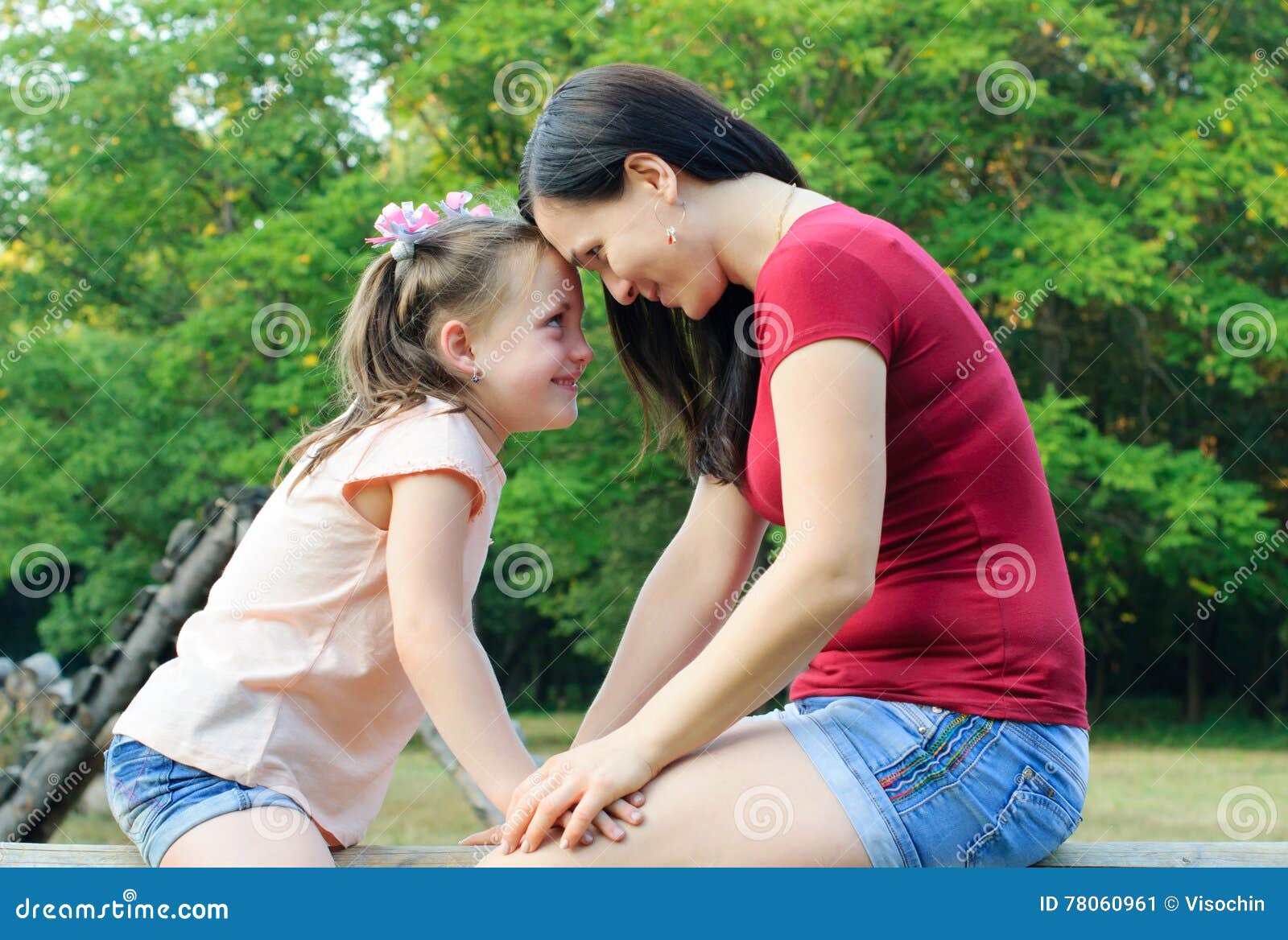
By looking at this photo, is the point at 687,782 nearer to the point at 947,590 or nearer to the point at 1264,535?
the point at 947,590

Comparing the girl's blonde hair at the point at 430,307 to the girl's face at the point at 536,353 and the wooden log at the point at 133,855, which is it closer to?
the girl's face at the point at 536,353

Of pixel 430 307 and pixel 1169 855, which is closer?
pixel 1169 855

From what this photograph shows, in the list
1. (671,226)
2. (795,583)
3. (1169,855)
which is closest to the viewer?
(795,583)

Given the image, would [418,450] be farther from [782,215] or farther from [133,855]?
[133,855]

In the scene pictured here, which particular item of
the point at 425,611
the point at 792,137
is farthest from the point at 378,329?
the point at 792,137

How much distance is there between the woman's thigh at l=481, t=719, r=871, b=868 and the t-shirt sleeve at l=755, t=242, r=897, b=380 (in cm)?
51

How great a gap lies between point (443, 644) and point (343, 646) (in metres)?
0.22

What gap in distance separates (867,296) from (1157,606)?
15915 mm

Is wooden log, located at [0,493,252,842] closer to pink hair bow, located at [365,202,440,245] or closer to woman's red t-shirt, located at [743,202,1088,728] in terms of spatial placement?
pink hair bow, located at [365,202,440,245]

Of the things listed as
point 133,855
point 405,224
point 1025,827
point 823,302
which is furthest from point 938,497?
point 133,855

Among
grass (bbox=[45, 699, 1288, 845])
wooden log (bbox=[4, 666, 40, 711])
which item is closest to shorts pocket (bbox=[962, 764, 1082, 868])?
grass (bbox=[45, 699, 1288, 845])

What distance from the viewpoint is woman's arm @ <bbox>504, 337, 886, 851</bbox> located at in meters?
1.62

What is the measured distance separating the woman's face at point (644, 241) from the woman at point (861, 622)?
1.0 inches

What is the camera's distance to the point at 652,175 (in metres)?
1.99
